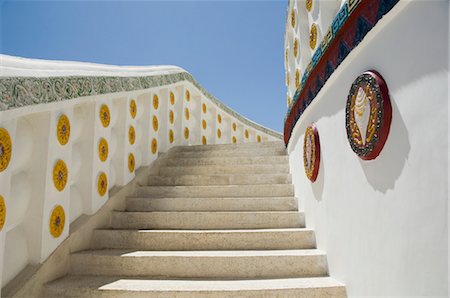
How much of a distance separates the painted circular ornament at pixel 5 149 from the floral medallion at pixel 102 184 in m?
0.86

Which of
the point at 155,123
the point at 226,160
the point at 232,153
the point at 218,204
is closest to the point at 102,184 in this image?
the point at 218,204

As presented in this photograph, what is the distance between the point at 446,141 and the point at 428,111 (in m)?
0.12

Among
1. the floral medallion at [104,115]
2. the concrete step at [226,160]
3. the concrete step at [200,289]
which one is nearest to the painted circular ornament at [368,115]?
the concrete step at [200,289]

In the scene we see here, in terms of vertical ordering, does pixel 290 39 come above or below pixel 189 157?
above

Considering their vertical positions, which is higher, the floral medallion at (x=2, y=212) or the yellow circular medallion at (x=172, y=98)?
the yellow circular medallion at (x=172, y=98)

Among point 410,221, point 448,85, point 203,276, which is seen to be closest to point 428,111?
point 448,85

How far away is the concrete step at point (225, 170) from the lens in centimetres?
311

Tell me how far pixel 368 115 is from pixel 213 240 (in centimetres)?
131

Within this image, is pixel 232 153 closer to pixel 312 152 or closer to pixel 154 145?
pixel 154 145

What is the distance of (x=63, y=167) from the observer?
1854 mm

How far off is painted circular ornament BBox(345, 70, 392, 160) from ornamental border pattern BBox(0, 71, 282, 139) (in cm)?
139

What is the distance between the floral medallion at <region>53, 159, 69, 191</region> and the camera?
5.83 ft

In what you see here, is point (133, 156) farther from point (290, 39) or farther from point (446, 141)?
point (446, 141)

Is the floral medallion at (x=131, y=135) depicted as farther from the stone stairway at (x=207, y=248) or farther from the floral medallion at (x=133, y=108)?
the stone stairway at (x=207, y=248)
